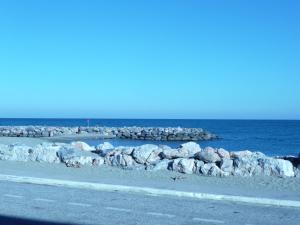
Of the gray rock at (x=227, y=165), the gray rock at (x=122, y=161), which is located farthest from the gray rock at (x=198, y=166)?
the gray rock at (x=122, y=161)

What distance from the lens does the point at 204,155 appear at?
15914mm

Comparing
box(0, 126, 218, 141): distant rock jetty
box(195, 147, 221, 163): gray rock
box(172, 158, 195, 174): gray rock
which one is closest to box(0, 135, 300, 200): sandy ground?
box(172, 158, 195, 174): gray rock

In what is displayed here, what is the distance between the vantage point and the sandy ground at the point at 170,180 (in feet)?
41.1

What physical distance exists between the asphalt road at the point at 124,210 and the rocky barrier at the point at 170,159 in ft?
12.7

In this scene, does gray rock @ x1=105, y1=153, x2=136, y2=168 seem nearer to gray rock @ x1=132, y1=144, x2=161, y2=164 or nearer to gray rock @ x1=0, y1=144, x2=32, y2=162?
gray rock @ x1=132, y1=144, x2=161, y2=164

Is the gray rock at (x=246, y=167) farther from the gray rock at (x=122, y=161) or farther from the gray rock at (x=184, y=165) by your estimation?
the gray rock at (x=122, y=161)

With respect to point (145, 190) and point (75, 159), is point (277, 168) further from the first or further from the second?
point (75, 159)

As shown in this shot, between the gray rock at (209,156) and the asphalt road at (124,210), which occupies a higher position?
the gray rock at (209,156)

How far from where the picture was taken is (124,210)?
9984mm

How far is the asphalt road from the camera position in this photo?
9133 millimetres

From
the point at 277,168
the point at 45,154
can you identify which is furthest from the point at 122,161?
the point at 277,168

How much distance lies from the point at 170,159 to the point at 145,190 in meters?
4.61

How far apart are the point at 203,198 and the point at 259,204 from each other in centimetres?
126

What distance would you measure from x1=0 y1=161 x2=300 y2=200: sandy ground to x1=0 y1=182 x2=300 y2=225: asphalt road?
4.37 ft
